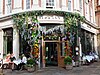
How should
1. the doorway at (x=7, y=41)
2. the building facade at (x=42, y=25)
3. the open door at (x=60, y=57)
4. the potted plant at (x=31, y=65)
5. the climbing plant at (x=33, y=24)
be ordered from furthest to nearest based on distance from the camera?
the doorway at (x=7, y=41) → the open door at (x=60, y=57) → the building facade at (x=42, y=25) → the climbing plant at (x=33, y=24) → the potted plant at (x=31, y=65)

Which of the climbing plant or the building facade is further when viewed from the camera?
the building facade

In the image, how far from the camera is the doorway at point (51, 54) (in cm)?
1852

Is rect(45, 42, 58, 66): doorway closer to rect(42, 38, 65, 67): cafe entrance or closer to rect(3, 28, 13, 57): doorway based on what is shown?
rect(42, 38, 65, 67): cafe entrance

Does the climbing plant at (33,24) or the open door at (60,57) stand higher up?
the climbing plant at (33,24)

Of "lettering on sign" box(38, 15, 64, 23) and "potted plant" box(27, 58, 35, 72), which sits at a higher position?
"lettering on sign" box(38, 15, 64, 23)

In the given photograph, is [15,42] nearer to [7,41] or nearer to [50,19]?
[7,41]

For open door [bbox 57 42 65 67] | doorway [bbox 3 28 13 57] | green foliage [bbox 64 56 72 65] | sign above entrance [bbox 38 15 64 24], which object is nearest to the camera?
green foliage [bbox 64 56 72 65]

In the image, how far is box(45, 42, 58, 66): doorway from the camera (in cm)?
1852

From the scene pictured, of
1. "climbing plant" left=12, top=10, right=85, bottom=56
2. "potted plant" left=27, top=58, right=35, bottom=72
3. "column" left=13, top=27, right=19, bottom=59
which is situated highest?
"climbing plant" left=12, top=10, right=85, bottom=56

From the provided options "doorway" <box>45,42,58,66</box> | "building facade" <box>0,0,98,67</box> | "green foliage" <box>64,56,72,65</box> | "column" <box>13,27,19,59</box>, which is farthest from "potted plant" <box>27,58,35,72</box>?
"doorway" <box>45,42,58,66</box>

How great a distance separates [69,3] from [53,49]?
4.51 metres

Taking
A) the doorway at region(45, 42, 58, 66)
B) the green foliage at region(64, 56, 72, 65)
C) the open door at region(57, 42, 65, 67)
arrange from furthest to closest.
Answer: the doorway at region(45, 42, 58, 66)
the open door at region(57, 42, 65, 67)
the green foliage at region(64, 56, 72, 65)

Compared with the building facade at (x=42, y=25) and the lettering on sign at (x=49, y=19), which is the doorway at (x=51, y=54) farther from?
the lettering on sign at (x=49, y=19)

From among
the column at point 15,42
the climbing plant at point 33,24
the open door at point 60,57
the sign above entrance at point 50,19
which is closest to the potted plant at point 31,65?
the climbing plant at point 33,24
